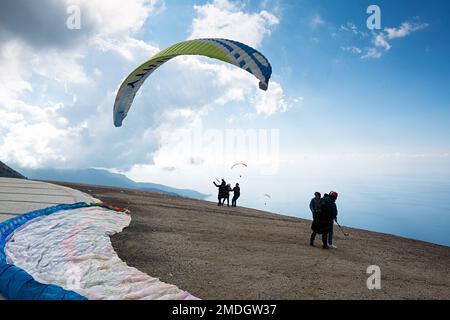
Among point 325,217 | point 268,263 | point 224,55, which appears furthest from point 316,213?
point 224,55

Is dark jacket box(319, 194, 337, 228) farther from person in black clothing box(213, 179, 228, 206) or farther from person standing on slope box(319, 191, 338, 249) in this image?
person in black clothing box(213, 179, 228, 206)

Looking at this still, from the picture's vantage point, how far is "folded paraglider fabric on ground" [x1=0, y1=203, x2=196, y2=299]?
4.57 meters

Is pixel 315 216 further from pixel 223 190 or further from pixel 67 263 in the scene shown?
pixel 223 190

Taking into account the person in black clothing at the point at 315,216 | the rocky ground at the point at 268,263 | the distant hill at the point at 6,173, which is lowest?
the rocky ground at the point at 268,263

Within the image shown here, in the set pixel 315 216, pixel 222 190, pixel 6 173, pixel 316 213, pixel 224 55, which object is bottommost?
pixel 315 216

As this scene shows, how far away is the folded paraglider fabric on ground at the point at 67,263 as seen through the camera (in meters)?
4.57

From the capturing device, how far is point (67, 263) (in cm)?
597

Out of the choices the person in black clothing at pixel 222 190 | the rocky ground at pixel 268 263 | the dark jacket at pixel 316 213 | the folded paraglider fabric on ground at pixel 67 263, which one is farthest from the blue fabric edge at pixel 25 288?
the person in black clothing at pixel 222 190

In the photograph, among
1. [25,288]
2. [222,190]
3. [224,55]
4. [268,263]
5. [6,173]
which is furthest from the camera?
[6,173]

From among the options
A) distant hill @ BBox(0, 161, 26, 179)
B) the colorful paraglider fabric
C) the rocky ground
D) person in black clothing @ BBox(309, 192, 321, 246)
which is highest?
the colorful paraglider fabric

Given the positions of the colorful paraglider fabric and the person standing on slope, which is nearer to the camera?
the colorful paraglider fabric

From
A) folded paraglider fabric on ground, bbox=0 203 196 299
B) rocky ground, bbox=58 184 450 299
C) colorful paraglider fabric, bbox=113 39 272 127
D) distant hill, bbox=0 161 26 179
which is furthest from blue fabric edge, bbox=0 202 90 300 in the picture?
distant hill, bbox=0 161 26 179

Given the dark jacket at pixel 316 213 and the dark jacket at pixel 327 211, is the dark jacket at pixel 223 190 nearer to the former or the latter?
the dark jacket at pixel 316 213

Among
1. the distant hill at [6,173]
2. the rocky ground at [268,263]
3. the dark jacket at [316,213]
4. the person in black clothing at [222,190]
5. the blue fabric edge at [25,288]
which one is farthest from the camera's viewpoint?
the distant hill at [6,173]
